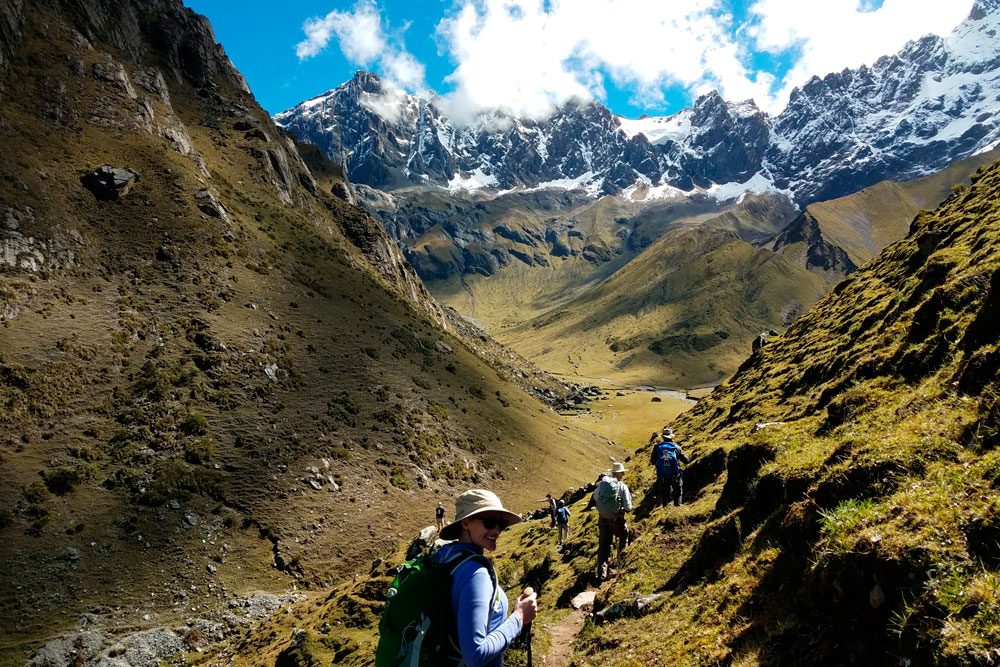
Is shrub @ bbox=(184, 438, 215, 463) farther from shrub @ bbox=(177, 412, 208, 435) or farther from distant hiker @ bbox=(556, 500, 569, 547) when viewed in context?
distant hiker @ bbox=(556, 500, 569, 547)

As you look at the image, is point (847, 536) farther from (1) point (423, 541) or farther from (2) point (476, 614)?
(1) point (423, 541)

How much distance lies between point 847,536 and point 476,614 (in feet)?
17.2

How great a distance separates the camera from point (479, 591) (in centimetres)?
500

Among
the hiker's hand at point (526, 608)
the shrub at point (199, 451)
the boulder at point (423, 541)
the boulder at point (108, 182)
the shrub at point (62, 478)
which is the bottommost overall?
the boulder at point (423, 541)

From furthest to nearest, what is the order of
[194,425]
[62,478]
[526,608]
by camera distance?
[194,425]
[62,478]
[526,608]

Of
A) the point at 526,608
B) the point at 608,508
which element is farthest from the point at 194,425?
the point at 526,608

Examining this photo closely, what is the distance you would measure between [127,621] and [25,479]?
13.4 m

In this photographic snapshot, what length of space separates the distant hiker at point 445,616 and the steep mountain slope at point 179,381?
3571cm

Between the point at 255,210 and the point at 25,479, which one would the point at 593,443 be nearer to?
the point at 255,210

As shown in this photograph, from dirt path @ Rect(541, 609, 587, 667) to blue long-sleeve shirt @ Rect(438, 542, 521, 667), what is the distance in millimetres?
7815

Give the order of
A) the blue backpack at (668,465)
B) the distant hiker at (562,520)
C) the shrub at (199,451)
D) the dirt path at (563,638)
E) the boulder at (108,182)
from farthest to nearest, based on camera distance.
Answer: the boulder at (108,182) < the shrub at (199,451) < the distant hiker at (562,520) < the blue backpack at (668,465) < the dirt path at (563,638)

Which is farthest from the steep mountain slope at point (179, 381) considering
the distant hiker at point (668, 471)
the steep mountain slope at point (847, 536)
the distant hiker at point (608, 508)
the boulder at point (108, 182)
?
the distant hiker at point (668, 471)

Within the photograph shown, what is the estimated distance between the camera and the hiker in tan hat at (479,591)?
482 centimetres

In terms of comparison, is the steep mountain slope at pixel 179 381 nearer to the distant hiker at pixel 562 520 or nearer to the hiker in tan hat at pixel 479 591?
the distant hiker at pixel 562 520
